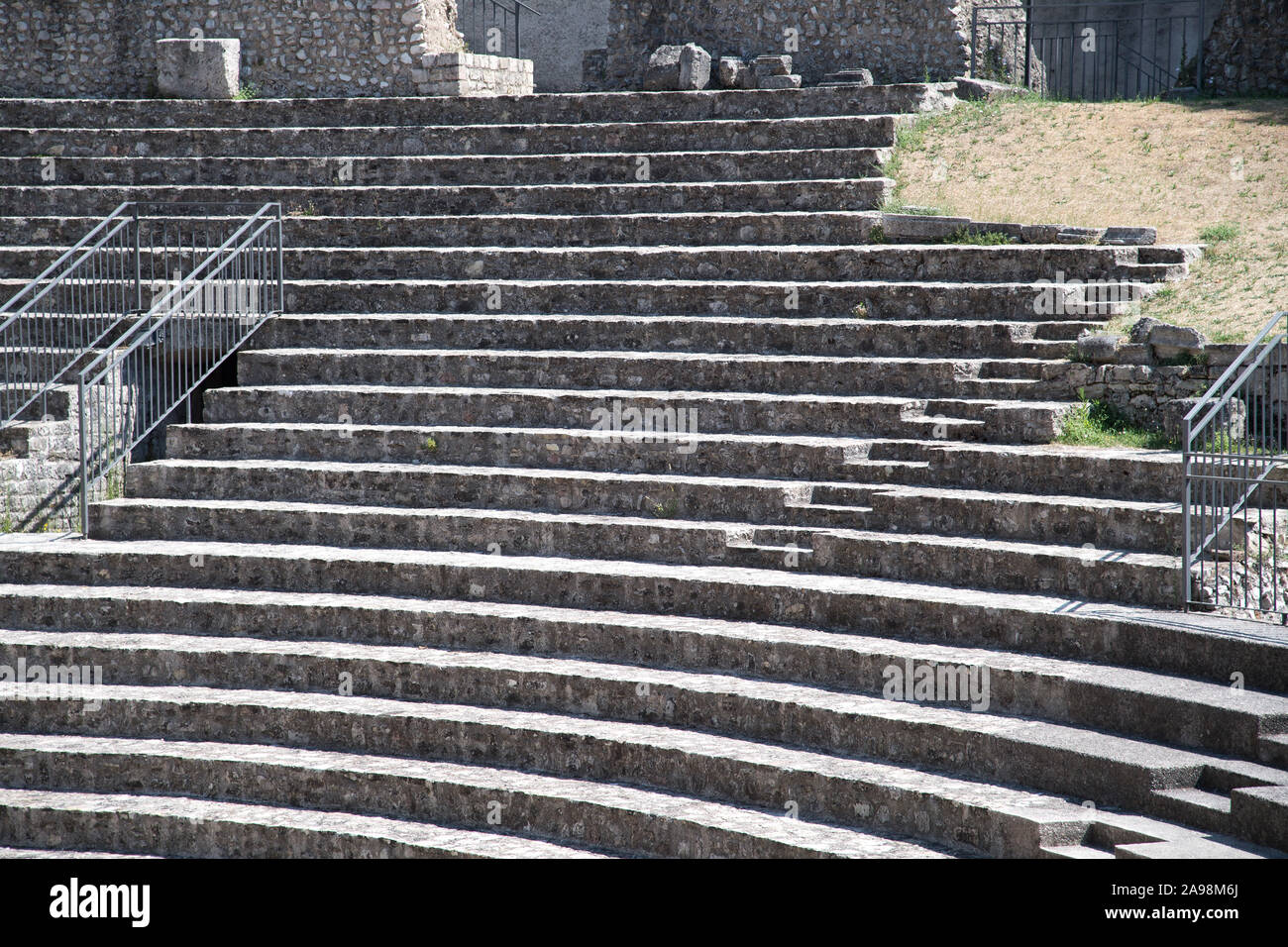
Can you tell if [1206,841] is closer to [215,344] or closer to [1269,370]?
[1269,370]

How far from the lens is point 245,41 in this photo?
15.9 m

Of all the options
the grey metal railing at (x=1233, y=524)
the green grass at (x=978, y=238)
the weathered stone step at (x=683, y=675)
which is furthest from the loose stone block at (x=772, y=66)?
the weathered stone step at (x=683, y=675)

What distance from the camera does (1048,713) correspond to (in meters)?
6.69

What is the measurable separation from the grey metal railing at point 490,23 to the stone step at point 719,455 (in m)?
11.9

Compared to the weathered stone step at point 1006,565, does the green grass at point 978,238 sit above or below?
above

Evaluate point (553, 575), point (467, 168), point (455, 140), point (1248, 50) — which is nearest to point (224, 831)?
point (553, 575)

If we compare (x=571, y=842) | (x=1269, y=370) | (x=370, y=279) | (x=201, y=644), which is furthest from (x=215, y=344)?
(x=1269, y=370)

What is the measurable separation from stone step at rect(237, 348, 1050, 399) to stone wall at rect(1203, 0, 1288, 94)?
7.16m

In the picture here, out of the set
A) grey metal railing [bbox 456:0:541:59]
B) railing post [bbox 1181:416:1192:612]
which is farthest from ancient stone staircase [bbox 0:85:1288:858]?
grey metal railing [bbox 456:0:541:59]

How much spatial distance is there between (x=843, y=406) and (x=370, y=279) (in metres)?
4.76

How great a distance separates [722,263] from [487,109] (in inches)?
162

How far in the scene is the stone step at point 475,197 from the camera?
1160cm

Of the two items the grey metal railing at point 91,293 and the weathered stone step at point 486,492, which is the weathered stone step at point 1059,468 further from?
the grey metal railing at point 91,293

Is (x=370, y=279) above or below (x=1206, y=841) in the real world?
above
